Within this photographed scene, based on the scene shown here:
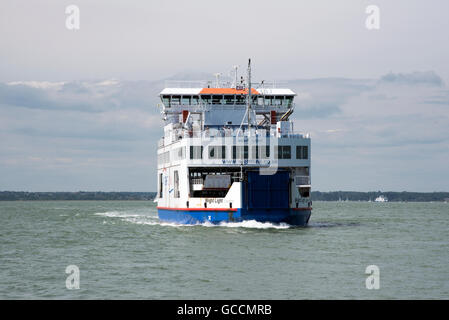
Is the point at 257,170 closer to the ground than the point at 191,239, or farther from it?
farther from it

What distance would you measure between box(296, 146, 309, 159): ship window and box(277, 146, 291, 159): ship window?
737mm

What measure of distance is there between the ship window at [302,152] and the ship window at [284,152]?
74cm

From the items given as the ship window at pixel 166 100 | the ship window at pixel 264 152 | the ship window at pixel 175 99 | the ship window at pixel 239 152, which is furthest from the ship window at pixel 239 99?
the ship window at pixel 264 152

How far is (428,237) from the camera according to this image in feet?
163

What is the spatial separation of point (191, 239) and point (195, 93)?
21051mm

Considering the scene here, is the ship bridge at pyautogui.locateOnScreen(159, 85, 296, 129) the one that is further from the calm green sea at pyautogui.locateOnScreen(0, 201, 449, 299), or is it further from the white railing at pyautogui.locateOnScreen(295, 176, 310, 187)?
the calm green sea at pyautogui.locateOnScreen(0, 201, 449, 299)

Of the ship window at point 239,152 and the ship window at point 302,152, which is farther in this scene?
the ship window at point 302,152

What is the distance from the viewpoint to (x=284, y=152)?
49188 millimetres

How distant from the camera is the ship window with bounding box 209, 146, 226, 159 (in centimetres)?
4954

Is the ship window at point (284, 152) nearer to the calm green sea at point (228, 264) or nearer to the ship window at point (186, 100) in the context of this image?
the calm green sea at point (228, 264)

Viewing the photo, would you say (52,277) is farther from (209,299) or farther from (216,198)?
(216,198)

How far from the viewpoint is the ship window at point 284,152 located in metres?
49.0
